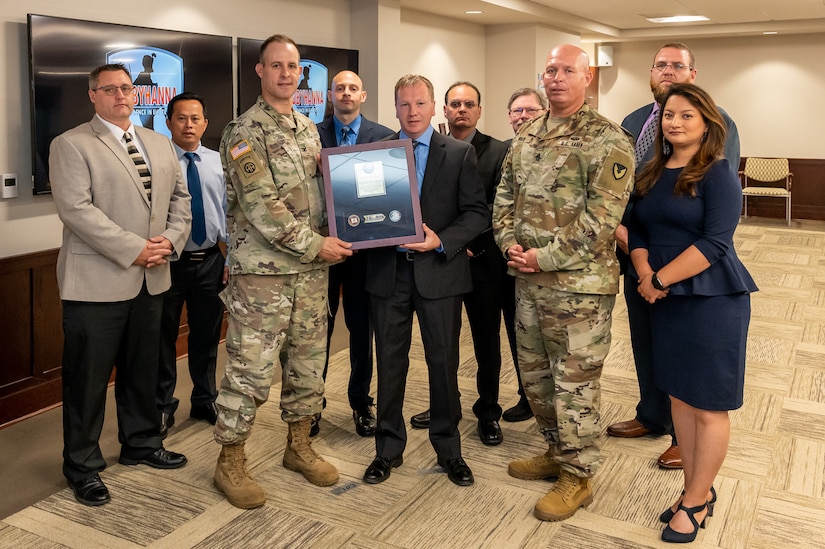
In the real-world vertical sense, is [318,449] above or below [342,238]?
below

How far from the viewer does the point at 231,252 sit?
9.90ft

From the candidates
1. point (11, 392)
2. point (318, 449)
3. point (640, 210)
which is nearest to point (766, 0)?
point (640, 210)

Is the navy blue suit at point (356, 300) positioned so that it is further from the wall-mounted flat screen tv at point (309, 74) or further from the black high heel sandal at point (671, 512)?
the wall-mounted flat screen tv at point (309, 74)

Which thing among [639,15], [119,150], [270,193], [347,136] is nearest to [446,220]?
[270,193]

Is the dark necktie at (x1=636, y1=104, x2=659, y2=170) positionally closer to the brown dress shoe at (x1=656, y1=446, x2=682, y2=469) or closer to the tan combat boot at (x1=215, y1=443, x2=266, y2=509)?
the brown dress shoe at (x1=656, y1=446, x2=682, y2=469)

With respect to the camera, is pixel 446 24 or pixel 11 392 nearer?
pixel 11 392

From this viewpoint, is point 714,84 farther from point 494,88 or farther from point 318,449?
point 318,449

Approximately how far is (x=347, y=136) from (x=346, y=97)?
0.18m

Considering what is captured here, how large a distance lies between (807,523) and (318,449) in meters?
2.04

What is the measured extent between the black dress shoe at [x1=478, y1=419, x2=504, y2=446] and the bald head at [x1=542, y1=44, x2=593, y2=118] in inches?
61.2

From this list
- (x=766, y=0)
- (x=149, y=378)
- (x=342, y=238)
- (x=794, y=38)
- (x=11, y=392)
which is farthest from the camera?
(x=794, y=38)

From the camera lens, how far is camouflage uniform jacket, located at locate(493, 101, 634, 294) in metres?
2.71

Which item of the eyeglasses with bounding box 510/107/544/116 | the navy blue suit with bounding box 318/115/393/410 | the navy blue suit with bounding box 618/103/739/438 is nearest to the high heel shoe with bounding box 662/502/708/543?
the navy blue suit with bounding box 618/103/739/438

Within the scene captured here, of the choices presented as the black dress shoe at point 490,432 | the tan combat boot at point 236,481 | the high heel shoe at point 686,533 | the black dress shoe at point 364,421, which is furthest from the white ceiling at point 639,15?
the high heel shoe at point 686,533
